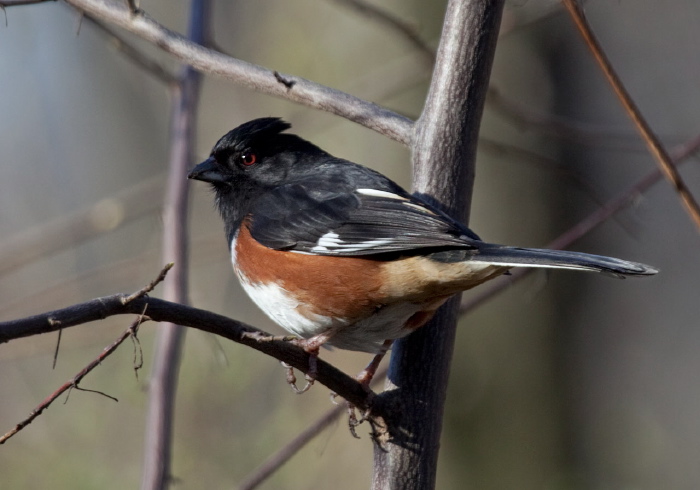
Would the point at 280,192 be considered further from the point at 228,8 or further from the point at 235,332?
the point at 228,8

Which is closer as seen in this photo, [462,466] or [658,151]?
[658,151]

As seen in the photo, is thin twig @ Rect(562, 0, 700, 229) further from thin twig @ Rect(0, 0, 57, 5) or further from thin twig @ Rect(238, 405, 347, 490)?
thin twig @ Rect(0, 0, 57, 5)

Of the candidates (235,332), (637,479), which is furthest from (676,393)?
(235,332)

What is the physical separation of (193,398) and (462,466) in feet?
7.27

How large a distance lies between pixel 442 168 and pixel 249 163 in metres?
1.05

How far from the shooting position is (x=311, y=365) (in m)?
1.99

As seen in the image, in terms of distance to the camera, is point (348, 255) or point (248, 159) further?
point (248, 159)

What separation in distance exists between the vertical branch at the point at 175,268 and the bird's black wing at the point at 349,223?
33cm

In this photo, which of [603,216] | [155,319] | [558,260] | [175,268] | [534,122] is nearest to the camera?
[155,319]

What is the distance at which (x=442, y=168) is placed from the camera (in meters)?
2.50

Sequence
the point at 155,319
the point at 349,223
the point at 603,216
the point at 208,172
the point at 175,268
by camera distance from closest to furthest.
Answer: the point at 155,319 < the point at 175,268 < the point at 349,223 < the point at 603,216 < the point at 208,172

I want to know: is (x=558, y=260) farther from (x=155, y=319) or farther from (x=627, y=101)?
(x=155, y=319)

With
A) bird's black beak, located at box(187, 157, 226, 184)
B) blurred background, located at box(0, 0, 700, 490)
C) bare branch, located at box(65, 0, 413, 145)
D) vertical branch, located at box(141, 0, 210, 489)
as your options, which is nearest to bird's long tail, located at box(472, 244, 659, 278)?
bare branch, located at box(65, 0, 413, 145)

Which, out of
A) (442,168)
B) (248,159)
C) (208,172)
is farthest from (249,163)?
(442,168)
